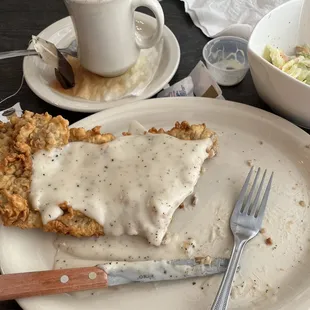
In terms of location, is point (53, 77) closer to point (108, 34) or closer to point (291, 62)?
point (108, 34)

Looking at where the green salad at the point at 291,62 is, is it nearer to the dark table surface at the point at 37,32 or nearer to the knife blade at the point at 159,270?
the dark table surface at the point at 37,32

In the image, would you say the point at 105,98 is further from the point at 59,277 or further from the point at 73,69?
the point at 59,277

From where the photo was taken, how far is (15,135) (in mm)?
1331

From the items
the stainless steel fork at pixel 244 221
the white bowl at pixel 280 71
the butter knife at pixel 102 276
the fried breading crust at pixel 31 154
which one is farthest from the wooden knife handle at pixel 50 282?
the white bowl at pixel 280 71

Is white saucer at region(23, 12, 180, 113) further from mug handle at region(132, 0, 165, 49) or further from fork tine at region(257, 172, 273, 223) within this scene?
fork tine at region(257, 172, 273, 223)

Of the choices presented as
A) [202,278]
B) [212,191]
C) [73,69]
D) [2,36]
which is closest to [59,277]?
[202,278]

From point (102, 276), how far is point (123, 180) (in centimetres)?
26

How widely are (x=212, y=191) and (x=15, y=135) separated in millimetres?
587

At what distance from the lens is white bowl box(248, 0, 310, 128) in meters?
1.37

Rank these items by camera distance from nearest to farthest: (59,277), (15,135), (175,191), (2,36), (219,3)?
1. (59,277)
2. (175,191)
3. (15,135)
4. (2,36)
5. (219,3)

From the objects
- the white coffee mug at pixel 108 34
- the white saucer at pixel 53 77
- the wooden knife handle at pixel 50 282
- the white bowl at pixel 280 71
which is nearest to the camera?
the wooden knife handle at pixel 50 282

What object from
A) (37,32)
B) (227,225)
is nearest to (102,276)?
(227,225)

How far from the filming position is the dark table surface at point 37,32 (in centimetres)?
168

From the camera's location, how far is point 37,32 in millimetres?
2029
